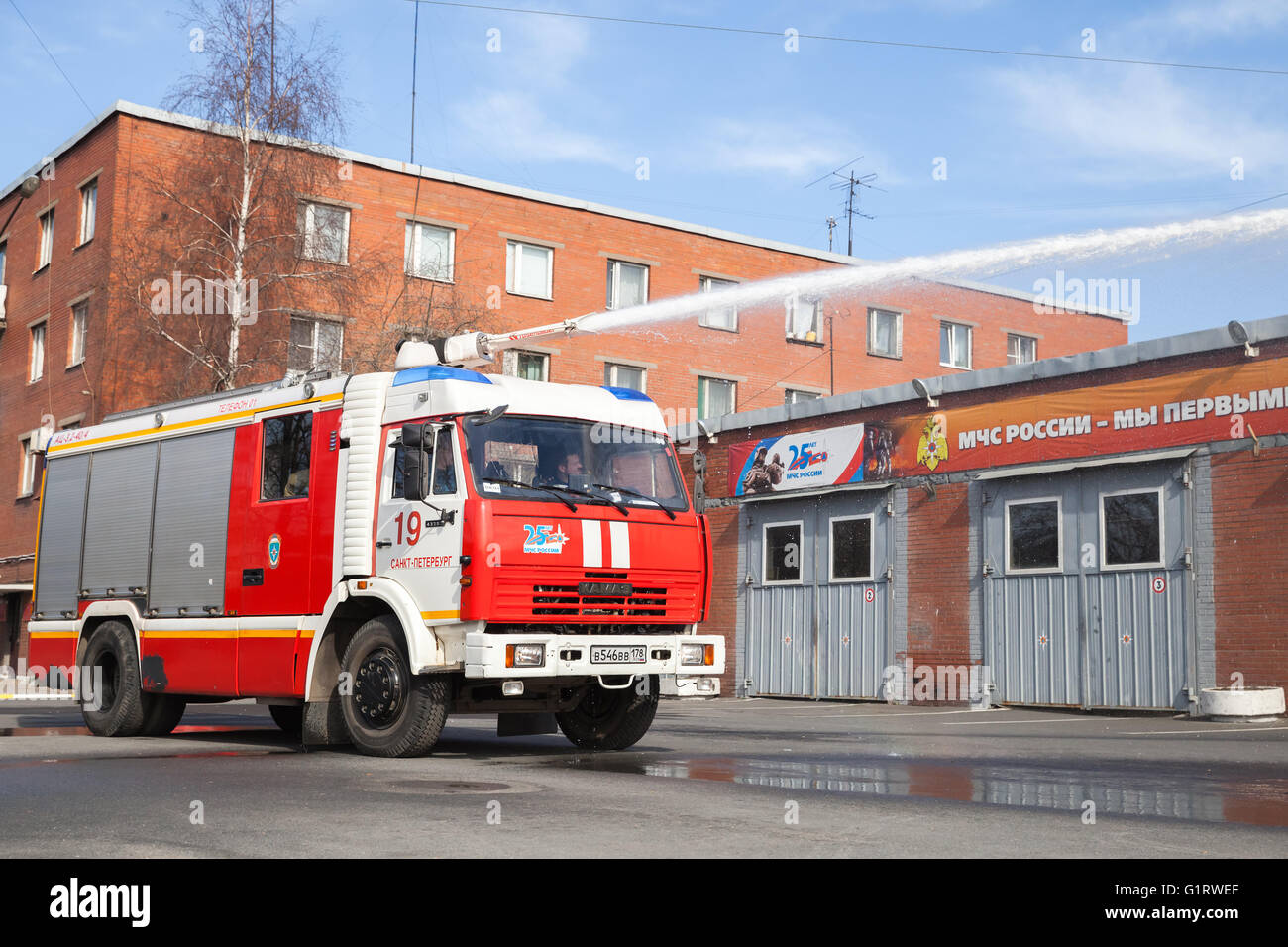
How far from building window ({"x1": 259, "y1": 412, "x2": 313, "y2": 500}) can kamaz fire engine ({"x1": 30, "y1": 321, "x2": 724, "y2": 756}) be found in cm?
2

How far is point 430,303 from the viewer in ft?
109

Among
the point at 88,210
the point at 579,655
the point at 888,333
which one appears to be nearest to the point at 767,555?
the point at 579,655

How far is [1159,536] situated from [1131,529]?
1.53 ft

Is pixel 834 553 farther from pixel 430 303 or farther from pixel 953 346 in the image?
pixel 953 346

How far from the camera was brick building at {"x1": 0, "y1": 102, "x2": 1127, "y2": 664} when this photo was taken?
31844 millimetres

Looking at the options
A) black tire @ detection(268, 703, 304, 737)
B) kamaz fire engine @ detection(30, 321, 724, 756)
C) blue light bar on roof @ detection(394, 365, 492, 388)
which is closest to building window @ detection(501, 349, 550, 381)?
black tire @ detection(268, 703, 304, 737)

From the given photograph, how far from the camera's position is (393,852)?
6.14 m

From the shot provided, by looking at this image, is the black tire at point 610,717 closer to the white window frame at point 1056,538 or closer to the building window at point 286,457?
the building window at point 286,457

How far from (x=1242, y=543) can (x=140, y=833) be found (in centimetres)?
1422

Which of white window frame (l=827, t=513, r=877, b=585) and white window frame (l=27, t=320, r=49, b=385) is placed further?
white window frame (l=27, t=320, r=49, b=385)

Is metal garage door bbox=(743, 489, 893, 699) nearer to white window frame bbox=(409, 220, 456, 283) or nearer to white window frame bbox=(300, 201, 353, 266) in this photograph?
white window frame bbox=(300, 201, 353, 266)
